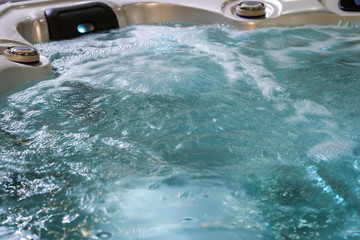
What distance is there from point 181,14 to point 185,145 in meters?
1.38

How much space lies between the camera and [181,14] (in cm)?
246

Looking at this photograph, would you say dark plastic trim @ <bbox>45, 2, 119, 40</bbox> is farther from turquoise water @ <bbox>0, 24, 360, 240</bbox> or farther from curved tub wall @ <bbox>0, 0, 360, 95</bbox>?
turquoise water @ <bbox>0, 24, 360, 240</bbox>

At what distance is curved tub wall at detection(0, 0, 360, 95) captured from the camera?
7.18ft

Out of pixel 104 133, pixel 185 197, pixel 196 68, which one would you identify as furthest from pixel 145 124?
pixel 196 68

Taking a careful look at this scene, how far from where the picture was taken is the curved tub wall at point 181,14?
86.1 inches

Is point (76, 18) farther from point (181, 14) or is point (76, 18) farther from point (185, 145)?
point (185, 145)

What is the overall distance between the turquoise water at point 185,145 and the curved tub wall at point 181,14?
205mm

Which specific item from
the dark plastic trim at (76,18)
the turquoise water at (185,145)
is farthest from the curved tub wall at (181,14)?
the turquoise water at (185,145)

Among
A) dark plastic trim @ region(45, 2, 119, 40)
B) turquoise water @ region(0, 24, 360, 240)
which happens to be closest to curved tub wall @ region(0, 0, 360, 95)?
dark plastic trim @ region(45, 2, 119, 40)

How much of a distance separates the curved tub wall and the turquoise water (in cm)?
20

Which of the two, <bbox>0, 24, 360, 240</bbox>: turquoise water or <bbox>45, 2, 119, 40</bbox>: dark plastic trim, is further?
<bbox>45, 2, 119, 40</bbox>: dark plastic trim

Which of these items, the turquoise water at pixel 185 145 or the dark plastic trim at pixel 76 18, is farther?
the dark plastic trim at pixel 76 18

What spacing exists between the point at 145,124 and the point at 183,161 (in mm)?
255

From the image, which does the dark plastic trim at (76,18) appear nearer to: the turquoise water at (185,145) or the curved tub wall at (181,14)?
the curved tub wall at (181,14)
